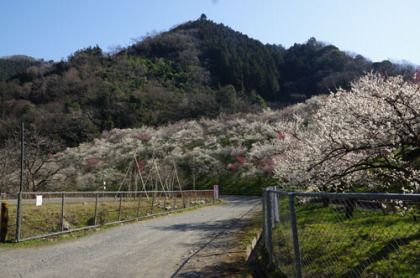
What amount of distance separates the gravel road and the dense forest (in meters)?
51.9

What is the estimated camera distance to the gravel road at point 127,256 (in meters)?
6.09

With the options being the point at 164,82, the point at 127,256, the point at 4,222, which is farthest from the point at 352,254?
the point at 164,82

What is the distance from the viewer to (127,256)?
741cm

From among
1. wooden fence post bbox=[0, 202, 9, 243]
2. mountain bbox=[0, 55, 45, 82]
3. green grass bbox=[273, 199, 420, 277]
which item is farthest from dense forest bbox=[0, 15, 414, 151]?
green grass bbox=[273, 199, 420, 277]

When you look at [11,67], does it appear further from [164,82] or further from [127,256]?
[127,256]

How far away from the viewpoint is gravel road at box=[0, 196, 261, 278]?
609 centimetres

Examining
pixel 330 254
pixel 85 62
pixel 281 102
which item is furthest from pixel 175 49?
pixel 330 254

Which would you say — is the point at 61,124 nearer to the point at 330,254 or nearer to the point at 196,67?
the point at 196,67

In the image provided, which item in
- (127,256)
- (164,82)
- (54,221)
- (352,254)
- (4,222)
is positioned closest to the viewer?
(352,254)

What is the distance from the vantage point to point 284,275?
16.1ft

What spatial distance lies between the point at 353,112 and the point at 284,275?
5873mm

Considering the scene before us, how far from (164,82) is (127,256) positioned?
83.3 metres

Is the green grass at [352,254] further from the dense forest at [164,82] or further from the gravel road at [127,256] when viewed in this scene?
the dense forest at [164,82]

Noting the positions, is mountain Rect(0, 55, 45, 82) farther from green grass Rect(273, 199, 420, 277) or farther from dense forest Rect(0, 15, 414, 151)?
green grass Rect(273, 199, 420, 277)
